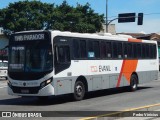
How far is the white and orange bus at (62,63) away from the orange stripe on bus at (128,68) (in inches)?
9.9

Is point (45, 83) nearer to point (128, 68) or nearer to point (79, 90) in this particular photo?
point (79, 90)

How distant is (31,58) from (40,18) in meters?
40.2

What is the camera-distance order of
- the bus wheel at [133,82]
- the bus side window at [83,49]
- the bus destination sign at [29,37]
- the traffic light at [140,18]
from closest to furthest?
the bus destination sign at [29,37]
the bus side window at [83,49]
the bus wheel at [133,82]
the traffic light at [140,18]

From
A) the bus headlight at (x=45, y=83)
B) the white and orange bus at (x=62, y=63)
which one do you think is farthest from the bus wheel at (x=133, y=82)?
the bus headlight at (x=45, y=83)

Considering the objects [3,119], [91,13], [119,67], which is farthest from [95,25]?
[3,119]

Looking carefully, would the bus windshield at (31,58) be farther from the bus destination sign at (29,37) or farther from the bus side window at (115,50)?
the bus side window at (115,50)

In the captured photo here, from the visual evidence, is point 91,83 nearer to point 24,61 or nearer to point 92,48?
point 92,48

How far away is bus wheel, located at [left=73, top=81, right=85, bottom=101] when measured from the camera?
18.2 metres

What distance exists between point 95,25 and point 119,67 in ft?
133

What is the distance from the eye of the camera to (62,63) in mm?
17281

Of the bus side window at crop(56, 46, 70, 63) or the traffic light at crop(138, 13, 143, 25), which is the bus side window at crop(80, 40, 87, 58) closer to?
Answer: the bus side window at crop(56, 46, 70, 63)

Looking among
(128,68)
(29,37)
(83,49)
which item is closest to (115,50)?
(128,68)

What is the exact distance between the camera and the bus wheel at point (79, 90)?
1816 cm

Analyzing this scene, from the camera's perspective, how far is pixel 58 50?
17.2m
